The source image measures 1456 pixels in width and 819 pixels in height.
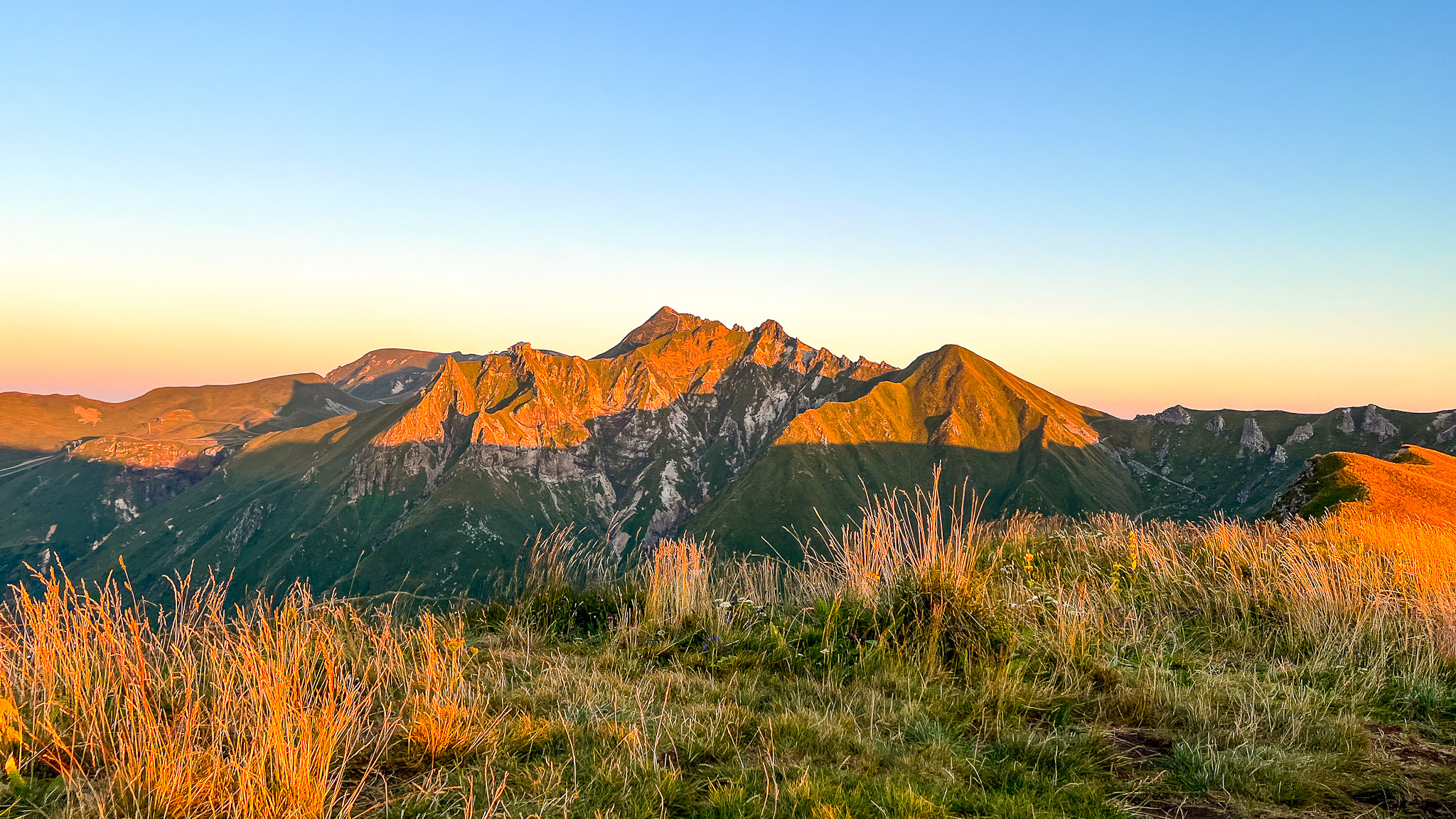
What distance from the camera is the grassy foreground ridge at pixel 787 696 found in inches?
144

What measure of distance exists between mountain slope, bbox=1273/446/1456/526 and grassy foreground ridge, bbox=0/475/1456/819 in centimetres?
2009

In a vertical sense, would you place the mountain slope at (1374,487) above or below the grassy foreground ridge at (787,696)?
above

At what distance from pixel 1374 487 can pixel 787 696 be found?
31042mm

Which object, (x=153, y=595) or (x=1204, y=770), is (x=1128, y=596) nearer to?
(x=1204, y=770)

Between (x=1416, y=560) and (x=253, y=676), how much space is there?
11896 mm

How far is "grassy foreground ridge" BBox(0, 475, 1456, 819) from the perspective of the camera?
3.66m

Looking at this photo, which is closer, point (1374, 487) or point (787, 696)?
point (787, 696)

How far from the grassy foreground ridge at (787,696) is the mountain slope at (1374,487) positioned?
20093 millimetres

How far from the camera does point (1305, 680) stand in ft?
19.0

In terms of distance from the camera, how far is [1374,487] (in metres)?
25.3

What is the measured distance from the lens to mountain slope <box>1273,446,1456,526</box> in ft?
75.6

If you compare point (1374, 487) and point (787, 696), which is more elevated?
point (1374, 487)

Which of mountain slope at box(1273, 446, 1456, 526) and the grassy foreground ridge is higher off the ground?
mountain slope at box(1273, 446, 1456, 526)

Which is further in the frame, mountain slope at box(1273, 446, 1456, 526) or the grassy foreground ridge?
mountain slope at box(1273, 446, 1456, 526)
